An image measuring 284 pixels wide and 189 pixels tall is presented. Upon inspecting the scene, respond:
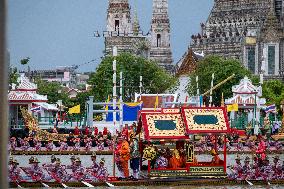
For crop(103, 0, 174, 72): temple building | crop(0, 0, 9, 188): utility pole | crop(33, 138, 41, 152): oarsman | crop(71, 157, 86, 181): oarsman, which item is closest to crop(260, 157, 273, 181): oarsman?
crop(71, 157, 86, 181): oarsman

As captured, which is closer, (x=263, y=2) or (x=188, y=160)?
(x=188, y=160)

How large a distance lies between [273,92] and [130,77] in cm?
1048

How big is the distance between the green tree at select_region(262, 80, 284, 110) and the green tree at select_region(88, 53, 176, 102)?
24.6 ft

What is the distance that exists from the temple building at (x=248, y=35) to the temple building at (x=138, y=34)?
239 inches

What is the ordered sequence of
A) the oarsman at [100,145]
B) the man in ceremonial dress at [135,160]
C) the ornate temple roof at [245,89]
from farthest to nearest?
the ornate temple roof at [245,89] < the oarsman at [100,145] < the man in ceremonial dress at [135,160]

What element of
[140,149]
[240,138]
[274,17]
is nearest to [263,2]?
[274,17]

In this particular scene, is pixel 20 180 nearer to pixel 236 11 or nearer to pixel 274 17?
pixel 274 17

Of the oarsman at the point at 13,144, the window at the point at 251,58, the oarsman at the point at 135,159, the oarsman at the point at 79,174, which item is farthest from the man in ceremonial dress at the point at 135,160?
the window at the point at 251,58

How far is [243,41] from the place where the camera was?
310 feet

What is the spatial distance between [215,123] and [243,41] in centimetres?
7475

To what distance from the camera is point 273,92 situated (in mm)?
73250

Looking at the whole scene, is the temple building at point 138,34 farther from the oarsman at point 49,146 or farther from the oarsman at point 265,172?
the oarsman at point 265,172

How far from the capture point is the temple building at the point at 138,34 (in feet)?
328

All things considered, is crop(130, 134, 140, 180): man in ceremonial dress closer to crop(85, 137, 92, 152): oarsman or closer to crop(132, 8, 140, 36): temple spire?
crop(85, 137, 92, 152): oarsman
